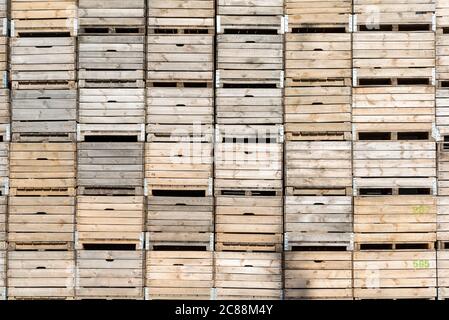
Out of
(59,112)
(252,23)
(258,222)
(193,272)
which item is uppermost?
(252,23)

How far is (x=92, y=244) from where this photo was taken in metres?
9.83

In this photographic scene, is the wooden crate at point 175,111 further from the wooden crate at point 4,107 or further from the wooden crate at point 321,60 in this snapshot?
the wooden crate at point 4,107

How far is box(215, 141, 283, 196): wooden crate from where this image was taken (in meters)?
9.66

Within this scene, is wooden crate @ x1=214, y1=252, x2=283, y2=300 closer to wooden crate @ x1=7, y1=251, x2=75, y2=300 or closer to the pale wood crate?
wooden crate @ x1=7, y1=251, x2=75, y2=300

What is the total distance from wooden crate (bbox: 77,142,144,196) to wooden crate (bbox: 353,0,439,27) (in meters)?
3.96

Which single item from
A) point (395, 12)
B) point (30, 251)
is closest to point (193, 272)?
point (30, 251)

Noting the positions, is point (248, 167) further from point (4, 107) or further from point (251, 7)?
point (4, 107)

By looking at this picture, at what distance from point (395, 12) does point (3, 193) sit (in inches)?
261

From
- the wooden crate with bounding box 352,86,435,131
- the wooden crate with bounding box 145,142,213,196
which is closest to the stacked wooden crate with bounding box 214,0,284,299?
the wooden crate with bounding box 145,142,213,196

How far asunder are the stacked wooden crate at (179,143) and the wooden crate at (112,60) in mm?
177

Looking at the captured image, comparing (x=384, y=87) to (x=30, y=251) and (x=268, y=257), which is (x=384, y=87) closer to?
(x=268, y=257)

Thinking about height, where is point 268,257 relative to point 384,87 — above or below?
below

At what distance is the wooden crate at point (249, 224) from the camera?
31.7 ft

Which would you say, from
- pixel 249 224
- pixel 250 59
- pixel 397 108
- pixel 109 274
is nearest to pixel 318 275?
pixel 249 224
